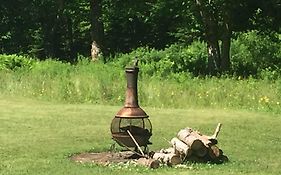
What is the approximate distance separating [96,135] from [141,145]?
2998 millimetres

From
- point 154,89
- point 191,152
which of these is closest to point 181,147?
point 191,152

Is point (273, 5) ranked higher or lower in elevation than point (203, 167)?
higher

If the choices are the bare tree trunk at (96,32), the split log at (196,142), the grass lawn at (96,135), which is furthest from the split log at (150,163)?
the bare tree trunk at (96,32)

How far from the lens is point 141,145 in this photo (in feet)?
35.2

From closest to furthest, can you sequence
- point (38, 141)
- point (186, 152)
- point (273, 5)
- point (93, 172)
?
point (93, 172), point (186, 152), point (38, 141), point (273, 5)

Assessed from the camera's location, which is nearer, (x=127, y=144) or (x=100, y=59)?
(x=127, y=144)

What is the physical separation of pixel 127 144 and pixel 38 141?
2.57 metres

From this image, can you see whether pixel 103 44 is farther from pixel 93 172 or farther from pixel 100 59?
pixel 93 172

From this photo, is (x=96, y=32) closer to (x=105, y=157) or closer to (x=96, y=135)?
(x=96, y=135)

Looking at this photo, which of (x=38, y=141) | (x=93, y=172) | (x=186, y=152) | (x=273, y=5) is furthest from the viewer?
(x=273, y=5)

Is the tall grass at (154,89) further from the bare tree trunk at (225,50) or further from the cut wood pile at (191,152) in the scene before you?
the cut wood pile at (191,152)

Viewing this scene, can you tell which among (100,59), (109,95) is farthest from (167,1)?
(109,95)

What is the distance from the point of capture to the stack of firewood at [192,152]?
10305 mm

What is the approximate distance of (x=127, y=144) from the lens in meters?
10.7
